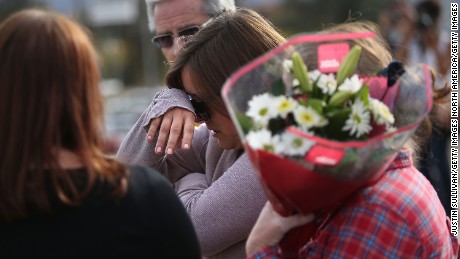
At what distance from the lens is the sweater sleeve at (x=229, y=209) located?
2199mm

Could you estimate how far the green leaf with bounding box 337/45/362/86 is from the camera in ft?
5.90

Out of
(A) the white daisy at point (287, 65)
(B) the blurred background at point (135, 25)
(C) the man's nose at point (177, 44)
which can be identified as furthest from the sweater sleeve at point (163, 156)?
(B) the blurred background at point (135, 25)

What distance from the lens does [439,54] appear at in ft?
16.3

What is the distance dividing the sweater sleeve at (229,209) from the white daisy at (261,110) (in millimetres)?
539

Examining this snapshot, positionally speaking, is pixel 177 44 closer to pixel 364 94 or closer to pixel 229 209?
pixel 229 209

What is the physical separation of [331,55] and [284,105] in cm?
25

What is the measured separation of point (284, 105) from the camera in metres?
1.69

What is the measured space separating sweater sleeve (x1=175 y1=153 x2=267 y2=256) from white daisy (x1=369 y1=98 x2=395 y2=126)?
0.60 metres

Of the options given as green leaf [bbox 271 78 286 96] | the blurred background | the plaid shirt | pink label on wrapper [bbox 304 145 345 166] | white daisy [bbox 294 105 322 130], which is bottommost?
the blurred background

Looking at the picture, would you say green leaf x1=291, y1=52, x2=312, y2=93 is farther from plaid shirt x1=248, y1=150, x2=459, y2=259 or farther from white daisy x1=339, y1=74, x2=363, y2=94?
plaid shirt x1=248, y1=150, x2=459, y2=259

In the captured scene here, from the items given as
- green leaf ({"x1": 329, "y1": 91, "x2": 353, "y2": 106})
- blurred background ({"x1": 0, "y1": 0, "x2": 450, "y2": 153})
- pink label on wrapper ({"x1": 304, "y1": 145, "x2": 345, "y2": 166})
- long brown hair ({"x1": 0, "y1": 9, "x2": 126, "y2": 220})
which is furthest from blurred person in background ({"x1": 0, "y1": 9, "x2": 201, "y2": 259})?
blurred background ({"x1": 0, "y1": 0, "x2": 450, "y2": 153})

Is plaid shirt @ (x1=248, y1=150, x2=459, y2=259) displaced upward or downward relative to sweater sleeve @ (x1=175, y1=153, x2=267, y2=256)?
upward

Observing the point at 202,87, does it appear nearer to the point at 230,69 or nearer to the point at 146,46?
the point at 230,69

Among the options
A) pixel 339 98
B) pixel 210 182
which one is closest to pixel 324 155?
pixel 339 98
